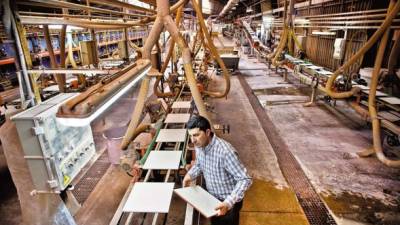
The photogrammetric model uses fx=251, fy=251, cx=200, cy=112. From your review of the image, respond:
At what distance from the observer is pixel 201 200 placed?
188cm

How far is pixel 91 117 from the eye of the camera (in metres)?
1.06

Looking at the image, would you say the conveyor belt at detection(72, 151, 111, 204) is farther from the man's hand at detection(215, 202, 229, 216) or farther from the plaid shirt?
the man's hand at detection(215, 202, 229, 216)

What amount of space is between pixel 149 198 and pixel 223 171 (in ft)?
2.06

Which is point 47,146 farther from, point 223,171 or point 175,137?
point 175,137

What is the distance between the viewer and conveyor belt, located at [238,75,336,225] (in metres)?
2.85

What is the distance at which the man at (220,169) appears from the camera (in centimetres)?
174

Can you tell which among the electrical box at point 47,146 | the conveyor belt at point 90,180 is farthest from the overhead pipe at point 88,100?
the conveyor belt at point 90,180

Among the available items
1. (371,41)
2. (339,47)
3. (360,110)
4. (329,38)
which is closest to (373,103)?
(360,110)

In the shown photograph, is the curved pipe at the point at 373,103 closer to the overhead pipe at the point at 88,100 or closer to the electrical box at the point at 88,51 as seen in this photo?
the overhead pipe at the point at 88,100

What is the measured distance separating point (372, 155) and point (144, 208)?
3.81 meters

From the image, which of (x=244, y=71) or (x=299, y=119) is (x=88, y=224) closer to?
(x=299, y=119)

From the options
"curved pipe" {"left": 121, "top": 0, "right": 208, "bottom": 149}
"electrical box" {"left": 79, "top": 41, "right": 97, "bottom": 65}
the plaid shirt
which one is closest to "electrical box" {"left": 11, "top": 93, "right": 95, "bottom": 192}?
the plaid shirt

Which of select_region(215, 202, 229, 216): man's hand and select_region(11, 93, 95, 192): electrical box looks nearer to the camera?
select_region(11, 93, 95, 192): electrical box

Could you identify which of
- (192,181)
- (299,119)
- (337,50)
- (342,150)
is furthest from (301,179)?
(337,50)
